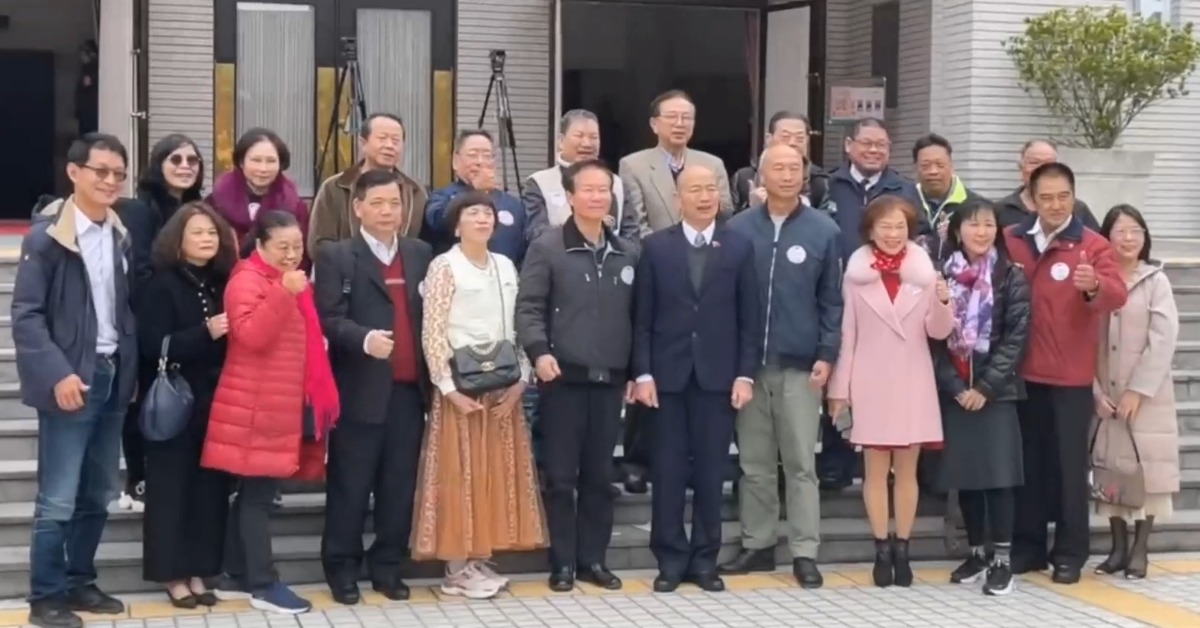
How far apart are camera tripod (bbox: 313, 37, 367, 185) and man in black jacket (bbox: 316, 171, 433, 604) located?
19.5 ft

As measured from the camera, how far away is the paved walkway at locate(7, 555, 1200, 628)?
650 cm

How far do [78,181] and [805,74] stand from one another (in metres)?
7.97

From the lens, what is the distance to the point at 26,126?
50.5 ft

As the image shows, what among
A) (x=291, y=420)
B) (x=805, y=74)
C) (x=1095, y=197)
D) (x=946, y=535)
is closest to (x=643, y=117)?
(x=805, y=74)

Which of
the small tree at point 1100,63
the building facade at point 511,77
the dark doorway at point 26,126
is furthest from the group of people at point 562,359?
the dark doorway at point 26,126

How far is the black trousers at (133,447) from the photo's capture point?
680 centimetres

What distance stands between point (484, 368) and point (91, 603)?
1.89 meters

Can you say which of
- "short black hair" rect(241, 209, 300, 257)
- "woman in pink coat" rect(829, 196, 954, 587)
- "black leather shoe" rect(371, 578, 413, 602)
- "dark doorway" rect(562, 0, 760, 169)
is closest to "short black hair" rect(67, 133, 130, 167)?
"short black hair" rect(241, 209, 300, 257)

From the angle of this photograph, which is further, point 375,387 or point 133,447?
point 133,447

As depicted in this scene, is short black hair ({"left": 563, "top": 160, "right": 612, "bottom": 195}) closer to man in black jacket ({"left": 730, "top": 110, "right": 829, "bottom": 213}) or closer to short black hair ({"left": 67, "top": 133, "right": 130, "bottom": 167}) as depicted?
man in black jacket ({"left": 730, "top": 110, "right": 829, "bottom": 213})

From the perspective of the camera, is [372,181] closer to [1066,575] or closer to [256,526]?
[256,526]

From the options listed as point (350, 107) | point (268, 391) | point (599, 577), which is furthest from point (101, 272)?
point (350, 107)

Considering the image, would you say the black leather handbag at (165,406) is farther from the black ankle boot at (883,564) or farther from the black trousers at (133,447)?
the black ankle boot at (883,564)

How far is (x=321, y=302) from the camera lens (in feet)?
21.9
